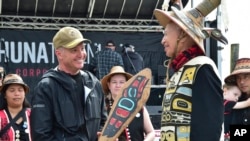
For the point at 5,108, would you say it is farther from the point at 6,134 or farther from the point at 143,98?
the point at 143,98

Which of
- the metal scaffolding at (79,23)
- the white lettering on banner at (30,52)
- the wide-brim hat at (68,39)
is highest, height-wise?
the metal scaffolding at (79,23)

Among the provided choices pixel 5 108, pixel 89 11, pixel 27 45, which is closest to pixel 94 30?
pixel 89 11

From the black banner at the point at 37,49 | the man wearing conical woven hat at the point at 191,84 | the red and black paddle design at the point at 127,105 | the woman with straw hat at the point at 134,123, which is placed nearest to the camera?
the man wearing conical woven hat at the point at 191,84

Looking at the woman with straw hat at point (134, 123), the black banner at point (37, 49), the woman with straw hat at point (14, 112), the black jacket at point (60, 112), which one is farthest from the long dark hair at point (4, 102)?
the black banner at point (37, 49)

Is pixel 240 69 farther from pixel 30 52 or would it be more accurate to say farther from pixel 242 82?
pixel 30 52

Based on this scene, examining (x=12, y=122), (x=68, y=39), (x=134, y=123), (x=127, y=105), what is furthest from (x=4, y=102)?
(x=127, y=105)

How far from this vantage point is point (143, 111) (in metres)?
5.16

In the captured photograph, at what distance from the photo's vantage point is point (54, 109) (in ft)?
12.7

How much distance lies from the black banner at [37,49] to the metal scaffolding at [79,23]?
0.34 ft

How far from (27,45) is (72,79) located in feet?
26.2

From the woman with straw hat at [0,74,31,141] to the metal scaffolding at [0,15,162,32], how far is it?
6057mm

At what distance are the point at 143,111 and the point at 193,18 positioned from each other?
6.58 ft

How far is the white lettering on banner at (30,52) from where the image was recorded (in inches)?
459

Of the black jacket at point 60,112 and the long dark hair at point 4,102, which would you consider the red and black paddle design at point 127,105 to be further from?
the long dark hair at point 4,102
